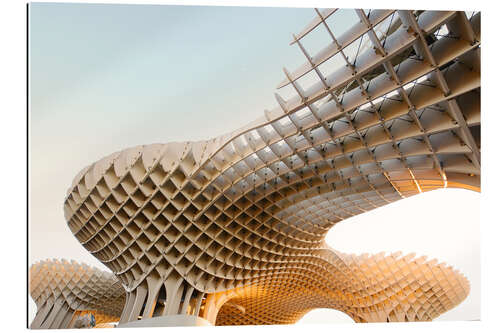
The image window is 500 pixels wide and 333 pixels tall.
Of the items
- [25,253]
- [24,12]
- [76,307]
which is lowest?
[76,307]

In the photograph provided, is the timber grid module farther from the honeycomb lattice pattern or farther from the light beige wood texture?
the light beige wood texture

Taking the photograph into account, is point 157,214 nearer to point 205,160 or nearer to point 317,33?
point 205,160

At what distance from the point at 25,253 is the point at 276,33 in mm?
13093

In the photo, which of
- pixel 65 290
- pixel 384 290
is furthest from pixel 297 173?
pixel 65 290

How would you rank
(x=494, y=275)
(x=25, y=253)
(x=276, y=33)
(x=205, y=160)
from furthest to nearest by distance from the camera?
(x=205, y=160) < (x=276, y=33) < (x=494, y=275) < (x=25, y=253)

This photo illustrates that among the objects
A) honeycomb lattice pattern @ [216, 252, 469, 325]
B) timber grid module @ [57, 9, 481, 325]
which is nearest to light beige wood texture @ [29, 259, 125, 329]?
honeycomb lattice pattern @ [216, 252, 469, 325]

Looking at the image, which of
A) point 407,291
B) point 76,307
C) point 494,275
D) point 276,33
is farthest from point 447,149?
point 76,307

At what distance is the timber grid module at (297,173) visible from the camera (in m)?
11.1

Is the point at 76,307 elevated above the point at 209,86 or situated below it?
below

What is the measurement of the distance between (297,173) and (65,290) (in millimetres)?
43334

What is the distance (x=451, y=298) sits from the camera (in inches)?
1844

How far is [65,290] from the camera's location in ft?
152

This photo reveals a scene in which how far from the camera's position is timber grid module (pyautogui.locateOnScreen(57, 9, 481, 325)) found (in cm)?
1111

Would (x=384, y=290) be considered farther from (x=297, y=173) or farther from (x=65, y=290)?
(x=65, y=290)
